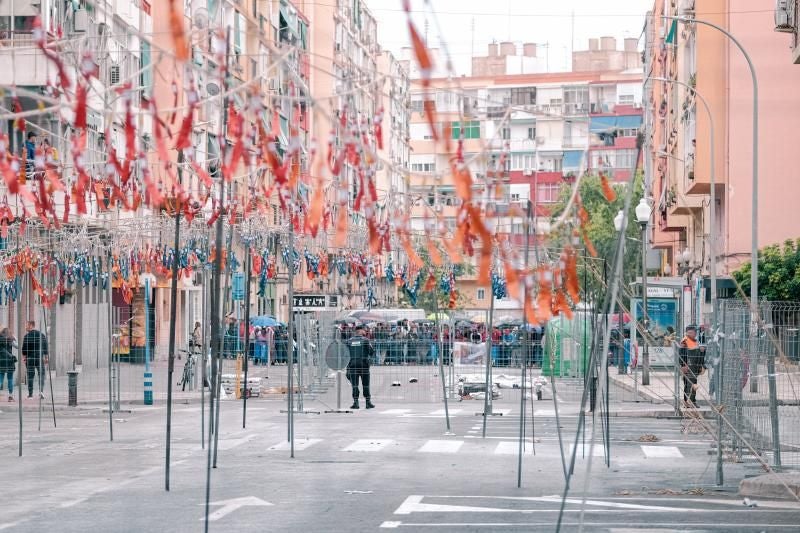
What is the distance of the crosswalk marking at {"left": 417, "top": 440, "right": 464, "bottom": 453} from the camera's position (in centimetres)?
2255

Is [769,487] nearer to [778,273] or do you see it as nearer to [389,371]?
[389,371]

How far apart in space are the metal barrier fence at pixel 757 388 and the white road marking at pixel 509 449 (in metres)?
2.85

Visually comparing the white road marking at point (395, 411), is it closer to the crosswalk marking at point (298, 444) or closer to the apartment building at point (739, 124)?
the crosswalk marking at point (298, 444)

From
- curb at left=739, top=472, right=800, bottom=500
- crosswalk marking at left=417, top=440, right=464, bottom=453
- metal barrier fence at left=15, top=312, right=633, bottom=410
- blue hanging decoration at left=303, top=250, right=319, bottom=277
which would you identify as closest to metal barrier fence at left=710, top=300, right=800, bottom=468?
curb at left=739, top=472, right=800, bottom=500

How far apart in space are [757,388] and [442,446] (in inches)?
211

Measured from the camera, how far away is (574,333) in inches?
1555

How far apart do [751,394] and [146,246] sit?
1794 centimetres

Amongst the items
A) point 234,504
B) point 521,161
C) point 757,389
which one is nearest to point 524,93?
point 521,161

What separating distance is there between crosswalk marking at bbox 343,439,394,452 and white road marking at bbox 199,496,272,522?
21.5ft

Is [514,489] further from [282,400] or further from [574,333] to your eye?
[574,333]

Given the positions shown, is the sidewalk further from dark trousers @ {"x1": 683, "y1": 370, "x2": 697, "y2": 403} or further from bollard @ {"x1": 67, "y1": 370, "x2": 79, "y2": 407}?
bollard @ {"x1": 67, "y1": 370, "x2": 79, "y2": 407}

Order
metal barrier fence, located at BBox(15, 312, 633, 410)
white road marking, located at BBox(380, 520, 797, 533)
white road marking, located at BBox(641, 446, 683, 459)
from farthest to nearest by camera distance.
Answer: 1. metal barrier fence, located at BBox(15, 312, 633, 410)
2. white road marking, located at BBox(641, 446, 683, 459)
3. white road marking, located at BBox(380, 520, 797, 533)

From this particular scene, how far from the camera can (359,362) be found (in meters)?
33.5

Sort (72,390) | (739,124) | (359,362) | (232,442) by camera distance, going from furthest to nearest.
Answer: (739,124) < (72,390) < (359,362) < (232,442)
